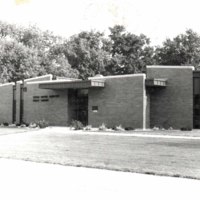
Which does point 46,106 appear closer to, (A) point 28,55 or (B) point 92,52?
(A) point 28,55

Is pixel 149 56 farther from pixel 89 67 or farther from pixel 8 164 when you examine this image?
pixel 8 164

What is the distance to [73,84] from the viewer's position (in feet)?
120

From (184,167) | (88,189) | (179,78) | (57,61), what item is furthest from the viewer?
(57,61)

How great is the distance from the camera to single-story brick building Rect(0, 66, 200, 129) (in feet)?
111

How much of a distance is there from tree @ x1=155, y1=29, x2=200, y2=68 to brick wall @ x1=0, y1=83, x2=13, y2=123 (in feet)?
101

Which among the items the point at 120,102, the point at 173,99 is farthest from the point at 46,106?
the point at 173,99

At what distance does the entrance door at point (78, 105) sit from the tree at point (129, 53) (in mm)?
31123

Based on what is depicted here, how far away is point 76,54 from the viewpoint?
242ft

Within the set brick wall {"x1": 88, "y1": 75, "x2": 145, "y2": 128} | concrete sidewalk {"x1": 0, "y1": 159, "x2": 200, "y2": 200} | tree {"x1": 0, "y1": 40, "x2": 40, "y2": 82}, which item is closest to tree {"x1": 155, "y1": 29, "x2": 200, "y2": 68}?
tree {"x1": 0, "y1": 40, "x2": 40, "y2": 82}

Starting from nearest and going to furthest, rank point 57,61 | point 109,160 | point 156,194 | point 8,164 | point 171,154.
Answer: point 156,194, point 8,164, point 109,160, point 171,154, point 57,61

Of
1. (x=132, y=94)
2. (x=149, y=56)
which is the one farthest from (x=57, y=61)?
(x=132, y=94)

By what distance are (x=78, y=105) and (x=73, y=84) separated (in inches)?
143

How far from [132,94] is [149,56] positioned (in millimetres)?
38676

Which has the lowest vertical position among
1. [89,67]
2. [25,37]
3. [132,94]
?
[132,94]
